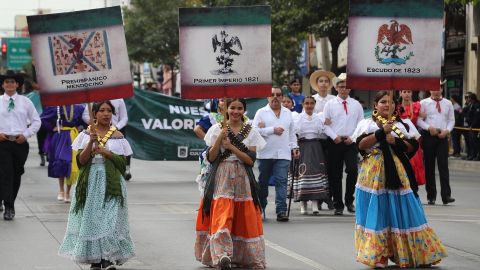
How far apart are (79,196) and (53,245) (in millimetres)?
1973

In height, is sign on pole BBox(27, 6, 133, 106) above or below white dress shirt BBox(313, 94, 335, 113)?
above

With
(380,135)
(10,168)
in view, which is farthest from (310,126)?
(380,135)

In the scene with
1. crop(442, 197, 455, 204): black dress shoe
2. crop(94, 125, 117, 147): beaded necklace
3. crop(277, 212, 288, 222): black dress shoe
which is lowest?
crop(442, 197, 455, 204): black dress shoe

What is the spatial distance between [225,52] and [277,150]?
3979 mm

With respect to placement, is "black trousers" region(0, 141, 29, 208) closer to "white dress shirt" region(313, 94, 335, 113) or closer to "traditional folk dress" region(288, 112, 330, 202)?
"traditional folk dress" region(288, 112, 330, 202)

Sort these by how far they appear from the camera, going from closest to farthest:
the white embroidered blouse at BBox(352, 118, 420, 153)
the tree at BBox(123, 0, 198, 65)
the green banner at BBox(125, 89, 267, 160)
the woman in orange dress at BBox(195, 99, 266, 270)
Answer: the woman in orange dress at BBox(195, 99, 266, 270)
the white embroidered blouse at BBox(352, 118, 420, 153)
the green banner at BBox(125, 89, 267, 160)
the tree at BBox(123, 0, 198, 65)

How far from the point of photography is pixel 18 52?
100500mm

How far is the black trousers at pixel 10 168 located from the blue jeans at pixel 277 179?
3.06 m

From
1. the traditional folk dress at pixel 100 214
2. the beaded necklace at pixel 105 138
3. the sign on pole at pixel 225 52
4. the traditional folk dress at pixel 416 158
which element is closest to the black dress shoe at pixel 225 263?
the traditional folk dress at pixel 100 214

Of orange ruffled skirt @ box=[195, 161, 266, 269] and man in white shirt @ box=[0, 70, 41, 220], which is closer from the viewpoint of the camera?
orange ruffled skirt @ box=[195, 161, 266, 269]

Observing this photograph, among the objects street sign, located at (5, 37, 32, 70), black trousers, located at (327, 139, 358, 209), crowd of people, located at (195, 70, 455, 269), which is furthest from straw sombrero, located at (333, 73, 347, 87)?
street sign, located at (5, 37, 32, 70)

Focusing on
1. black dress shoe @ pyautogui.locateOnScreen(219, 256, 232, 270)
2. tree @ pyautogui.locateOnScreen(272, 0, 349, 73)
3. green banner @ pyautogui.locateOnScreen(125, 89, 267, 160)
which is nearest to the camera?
black dress shoe @ pyautogui.locateOnScreen(219, 256, 232, 270)

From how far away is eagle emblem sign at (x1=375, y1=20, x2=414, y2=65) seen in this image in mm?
11320

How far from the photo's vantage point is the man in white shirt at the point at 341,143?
53.5 ft
